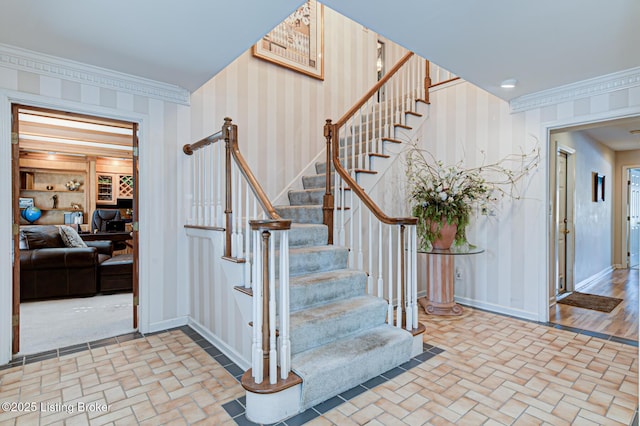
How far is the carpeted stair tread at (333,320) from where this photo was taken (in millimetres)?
2293

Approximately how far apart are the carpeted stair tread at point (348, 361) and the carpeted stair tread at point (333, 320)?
52mm

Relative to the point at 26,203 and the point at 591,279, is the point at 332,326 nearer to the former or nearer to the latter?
the point at 591,279

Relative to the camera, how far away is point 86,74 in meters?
2.89

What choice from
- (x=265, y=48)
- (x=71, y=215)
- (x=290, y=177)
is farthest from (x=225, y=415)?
(x=71, y=215)

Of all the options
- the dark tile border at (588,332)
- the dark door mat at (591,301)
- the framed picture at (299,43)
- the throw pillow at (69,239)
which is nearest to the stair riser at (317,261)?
the dark tile border at (588,332)

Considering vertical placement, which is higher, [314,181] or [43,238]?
[314,181]

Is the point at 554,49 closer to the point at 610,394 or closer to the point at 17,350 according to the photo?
the point at 610,394

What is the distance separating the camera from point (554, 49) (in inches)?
101

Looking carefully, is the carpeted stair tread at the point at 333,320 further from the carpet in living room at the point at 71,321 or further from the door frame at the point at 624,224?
the door frame at the point at 624,224

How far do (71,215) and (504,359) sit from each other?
8.85 metres

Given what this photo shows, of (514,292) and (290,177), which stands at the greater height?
(290,177)

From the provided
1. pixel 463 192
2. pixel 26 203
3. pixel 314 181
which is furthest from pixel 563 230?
pixel 26 203

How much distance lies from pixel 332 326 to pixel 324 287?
14.3 inches

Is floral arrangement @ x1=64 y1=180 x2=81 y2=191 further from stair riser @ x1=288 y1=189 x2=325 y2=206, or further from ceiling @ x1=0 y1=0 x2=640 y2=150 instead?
stair riser @ x1=288 y1=189 x2=325 y2=206
